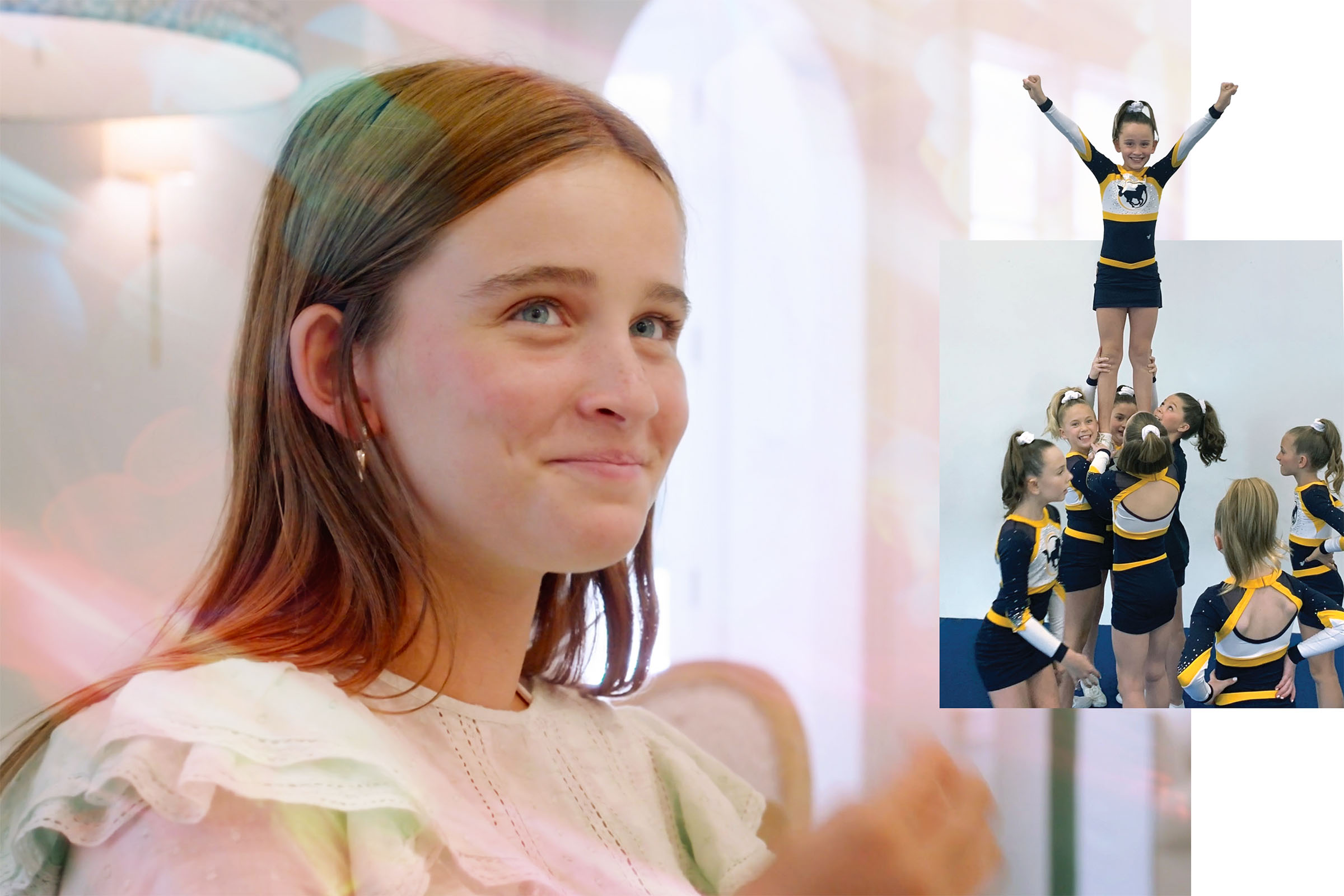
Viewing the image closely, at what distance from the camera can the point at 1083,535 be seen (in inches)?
65.5

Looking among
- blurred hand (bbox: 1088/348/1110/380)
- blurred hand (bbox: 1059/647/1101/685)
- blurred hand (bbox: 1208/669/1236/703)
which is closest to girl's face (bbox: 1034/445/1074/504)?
blurred hand (bbox: 1088/348/1110/380)

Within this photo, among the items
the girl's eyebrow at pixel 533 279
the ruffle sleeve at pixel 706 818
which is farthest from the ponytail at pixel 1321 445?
the girl's eyebrow at pixel 533 279

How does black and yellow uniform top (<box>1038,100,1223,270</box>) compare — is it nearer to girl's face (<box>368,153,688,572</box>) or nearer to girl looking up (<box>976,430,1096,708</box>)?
girl looking up (<box>976,430,1096,708</box>)

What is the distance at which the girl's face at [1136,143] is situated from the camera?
1683 mm

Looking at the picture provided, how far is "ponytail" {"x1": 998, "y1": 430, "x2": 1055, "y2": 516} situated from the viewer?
1682mm

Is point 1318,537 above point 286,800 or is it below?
above

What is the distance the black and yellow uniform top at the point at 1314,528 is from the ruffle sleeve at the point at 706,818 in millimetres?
1034

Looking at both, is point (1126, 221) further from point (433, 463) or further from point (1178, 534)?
point (433, 463)

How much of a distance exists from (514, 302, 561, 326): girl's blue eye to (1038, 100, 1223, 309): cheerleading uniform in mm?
1176

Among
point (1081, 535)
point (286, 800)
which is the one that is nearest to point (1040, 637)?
point (1081, 535)

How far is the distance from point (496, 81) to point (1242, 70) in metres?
1.37

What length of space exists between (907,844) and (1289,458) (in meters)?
0.78

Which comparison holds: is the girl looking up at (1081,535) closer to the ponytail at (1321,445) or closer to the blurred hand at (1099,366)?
the blurred hand at (1099,366)

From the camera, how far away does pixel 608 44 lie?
1749 mm
